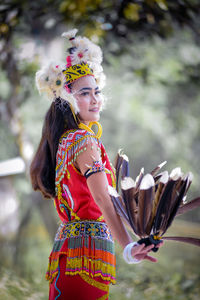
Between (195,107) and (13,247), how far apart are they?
3.38 m

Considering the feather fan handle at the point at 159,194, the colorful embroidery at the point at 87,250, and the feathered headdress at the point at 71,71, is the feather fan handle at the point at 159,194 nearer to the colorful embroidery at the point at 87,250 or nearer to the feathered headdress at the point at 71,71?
the colorful embroidery at the point at 87,250

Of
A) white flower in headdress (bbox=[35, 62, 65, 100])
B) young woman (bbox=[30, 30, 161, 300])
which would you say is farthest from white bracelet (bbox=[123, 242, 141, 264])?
white flower in headdress (bbox=[35, 62, 65, 100])

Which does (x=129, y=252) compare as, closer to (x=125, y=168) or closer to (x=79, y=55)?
(x=125, y=168)

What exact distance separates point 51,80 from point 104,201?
1.87ft

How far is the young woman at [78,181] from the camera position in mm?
1169

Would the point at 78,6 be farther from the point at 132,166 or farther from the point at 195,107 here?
the point at 132,166

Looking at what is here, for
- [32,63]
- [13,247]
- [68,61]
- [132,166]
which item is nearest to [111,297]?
[13,247]

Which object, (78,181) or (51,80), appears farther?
(51,80)

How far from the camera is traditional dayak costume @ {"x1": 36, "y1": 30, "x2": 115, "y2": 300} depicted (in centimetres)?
121

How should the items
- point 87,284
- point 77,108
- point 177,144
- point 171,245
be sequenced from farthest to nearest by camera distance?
point 177,144, point 171,245, point 77,108, point 87,284

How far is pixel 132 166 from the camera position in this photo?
7148mm

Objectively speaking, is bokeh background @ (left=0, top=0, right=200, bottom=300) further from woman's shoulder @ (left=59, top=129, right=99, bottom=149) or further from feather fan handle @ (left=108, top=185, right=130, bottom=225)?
feather fan handle @ (left=108, top=185, right=130, bottom=225)

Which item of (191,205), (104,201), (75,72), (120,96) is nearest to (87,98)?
(75,72)

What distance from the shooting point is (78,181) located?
1.26 meters
